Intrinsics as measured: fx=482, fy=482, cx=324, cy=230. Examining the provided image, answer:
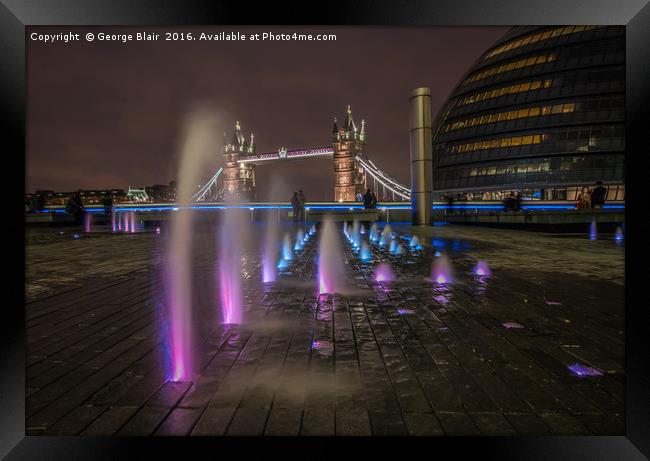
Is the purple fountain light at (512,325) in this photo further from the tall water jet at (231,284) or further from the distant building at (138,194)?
the distant building at (138,194)

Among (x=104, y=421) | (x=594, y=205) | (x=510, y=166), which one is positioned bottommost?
(x=104, y=421)

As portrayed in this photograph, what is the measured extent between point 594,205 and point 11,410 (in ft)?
73.5

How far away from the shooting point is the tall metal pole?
2230cm

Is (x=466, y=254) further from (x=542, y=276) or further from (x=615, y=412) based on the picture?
(x=615, y=412)

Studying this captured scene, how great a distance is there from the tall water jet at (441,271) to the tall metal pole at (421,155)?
42.4 ft

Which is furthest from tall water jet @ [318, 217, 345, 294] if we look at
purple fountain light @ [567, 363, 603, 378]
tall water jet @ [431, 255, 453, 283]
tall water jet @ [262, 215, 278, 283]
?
purple fountain light @ [567, 363, 603, 378]

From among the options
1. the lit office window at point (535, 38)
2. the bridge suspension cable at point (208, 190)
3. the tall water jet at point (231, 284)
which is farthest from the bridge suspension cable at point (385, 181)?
the tall water jet at point (231, 284)

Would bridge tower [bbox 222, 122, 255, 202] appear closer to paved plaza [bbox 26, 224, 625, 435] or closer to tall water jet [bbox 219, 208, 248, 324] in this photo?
tall water jet [bbox 219, 208, 248, 324]

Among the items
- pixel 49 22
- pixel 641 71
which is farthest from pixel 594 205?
pixel 49 22

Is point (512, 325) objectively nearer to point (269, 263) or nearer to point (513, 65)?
point (269, 263)

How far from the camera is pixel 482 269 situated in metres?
7.98

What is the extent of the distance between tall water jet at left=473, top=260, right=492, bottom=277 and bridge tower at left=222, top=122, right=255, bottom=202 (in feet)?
252

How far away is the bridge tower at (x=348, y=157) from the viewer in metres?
78.1

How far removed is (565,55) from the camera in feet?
163
